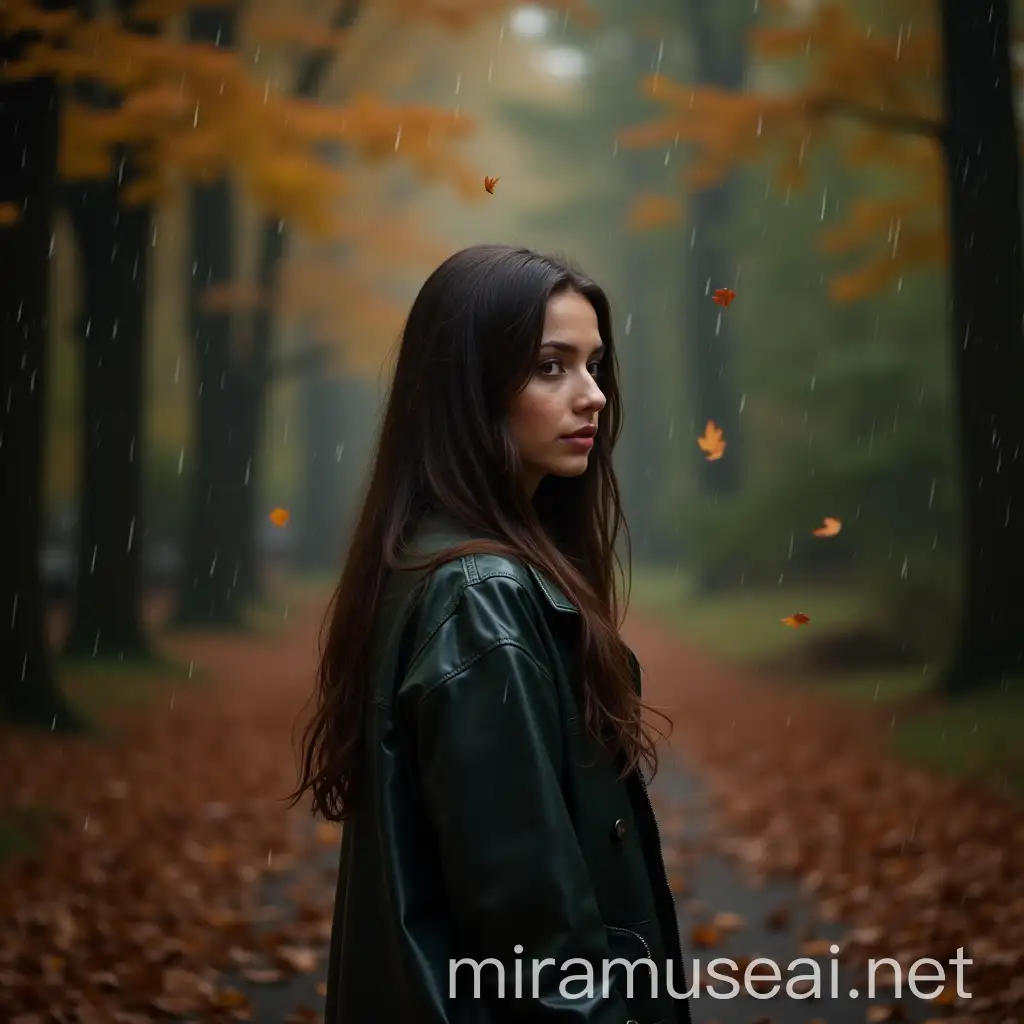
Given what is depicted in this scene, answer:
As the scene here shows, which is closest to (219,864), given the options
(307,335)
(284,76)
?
(284,76)

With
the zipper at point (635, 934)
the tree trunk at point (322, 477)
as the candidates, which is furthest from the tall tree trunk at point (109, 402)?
the tree trunk at point (322, 477)

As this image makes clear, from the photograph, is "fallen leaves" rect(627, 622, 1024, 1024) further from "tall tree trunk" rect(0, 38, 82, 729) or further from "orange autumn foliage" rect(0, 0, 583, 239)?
"orange autumn foliage" rect(0, 0, 583, 239)

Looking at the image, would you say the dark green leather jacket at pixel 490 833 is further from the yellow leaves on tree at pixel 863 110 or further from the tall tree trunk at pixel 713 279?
the tall tree trunk at pixel 713 279

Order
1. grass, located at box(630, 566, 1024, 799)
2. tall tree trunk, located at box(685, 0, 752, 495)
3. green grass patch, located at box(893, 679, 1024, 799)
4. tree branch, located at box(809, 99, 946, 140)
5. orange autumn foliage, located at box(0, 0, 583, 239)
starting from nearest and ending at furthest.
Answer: green grass patch, located at box(893, 679, 1024, 799) → grass, located at box(630, 566, 1024, 799) → tree branch, located at box(809, 99, 946, 140) → orange autumn foliage, located at box(0, 0, 583, 239) → tall tree trunk, located at box(685, 0, 752, 495)

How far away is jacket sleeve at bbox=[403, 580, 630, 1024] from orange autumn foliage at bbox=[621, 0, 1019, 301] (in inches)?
259

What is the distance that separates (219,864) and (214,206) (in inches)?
314

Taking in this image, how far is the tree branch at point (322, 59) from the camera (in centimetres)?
1017

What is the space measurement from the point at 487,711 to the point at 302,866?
492cm

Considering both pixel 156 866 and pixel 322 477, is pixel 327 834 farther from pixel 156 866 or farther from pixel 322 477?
pixel 322 477

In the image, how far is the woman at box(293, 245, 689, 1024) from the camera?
1.78 m

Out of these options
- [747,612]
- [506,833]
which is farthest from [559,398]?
[747,612]

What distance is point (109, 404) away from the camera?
919cm

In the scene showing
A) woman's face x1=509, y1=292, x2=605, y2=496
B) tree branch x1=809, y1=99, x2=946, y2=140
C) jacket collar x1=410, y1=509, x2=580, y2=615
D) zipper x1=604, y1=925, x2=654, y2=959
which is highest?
tree branch x1=809, y1=99, x2=946, y2=140

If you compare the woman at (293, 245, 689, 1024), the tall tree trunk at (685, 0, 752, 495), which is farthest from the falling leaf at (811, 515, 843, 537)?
the tall tree trunk at (685, 0, 752, 495)
